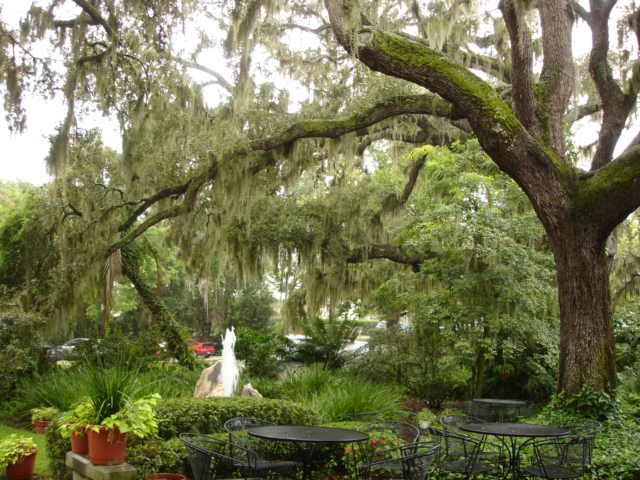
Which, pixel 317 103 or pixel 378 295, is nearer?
pixel 317 103

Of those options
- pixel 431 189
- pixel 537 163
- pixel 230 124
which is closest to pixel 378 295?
pixel 431 189

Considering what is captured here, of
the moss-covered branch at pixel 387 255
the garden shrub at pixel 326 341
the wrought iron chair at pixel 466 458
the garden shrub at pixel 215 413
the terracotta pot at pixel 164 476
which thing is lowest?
the terracotta pot at pixel 164 476

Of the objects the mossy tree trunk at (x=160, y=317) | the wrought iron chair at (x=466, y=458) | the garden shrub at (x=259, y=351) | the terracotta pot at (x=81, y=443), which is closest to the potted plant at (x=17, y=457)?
the terracotta pot at (x=81, y=443)

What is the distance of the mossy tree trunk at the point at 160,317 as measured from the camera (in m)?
14.0

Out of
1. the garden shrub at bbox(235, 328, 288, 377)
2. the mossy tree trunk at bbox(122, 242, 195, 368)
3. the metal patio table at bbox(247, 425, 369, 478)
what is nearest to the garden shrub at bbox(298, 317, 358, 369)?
the garden shrub at bbox(235, 328, 288, 377)

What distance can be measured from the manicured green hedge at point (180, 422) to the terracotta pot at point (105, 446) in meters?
0.38

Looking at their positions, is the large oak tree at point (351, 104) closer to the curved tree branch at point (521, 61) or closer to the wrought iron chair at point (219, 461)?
the curved tree branch at point (521, 61)

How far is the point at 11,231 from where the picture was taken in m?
14.2

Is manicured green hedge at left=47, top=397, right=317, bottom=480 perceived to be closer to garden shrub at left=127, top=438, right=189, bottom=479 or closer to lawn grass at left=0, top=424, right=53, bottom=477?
garden shrub at left=127, top=438, right=189, bottom=479

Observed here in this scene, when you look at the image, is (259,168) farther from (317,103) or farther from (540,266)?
(540,266)

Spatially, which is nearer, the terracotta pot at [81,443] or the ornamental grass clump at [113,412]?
the ornamental grass clump at [113,412]

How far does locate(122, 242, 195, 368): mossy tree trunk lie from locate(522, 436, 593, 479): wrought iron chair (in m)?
→ 9.80

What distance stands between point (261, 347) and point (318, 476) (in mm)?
9122

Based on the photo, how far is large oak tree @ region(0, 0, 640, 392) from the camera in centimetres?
752
